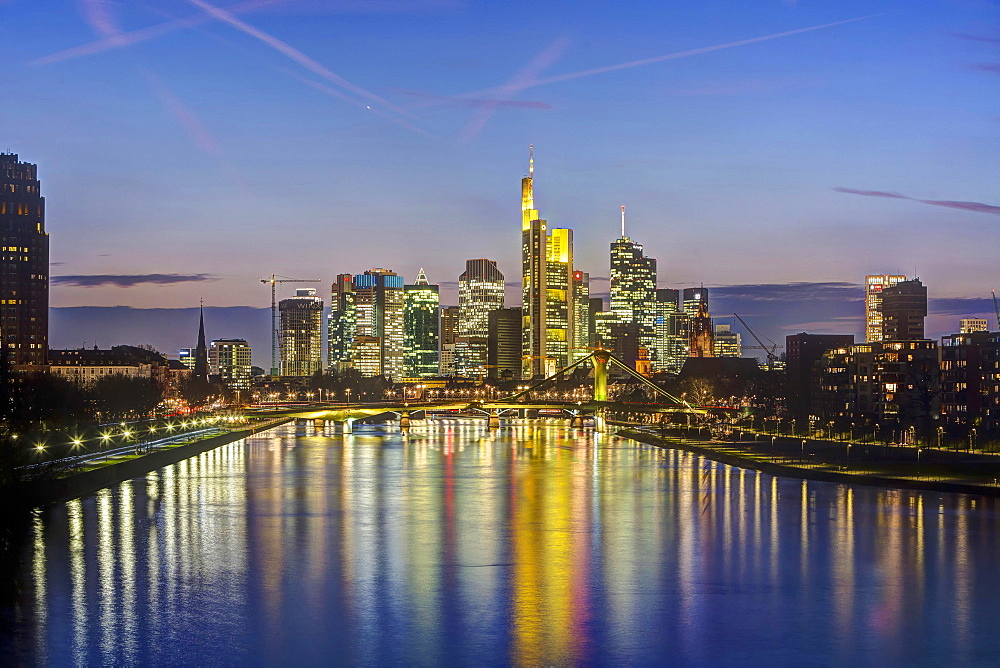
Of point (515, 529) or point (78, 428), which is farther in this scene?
point (78, 428)

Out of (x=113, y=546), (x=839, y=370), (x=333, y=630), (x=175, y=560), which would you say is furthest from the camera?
(x=839, y=370)

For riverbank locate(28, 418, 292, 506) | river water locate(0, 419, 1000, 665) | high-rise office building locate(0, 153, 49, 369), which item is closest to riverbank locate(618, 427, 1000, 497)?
river water locate(0, 419, 1000, 665)

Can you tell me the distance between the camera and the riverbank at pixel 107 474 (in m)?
49.4

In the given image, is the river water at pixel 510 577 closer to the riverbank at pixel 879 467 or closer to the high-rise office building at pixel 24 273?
the riverbank at pixel 879 467

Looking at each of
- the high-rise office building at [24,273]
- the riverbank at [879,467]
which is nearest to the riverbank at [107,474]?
the riverbank at [879,467]

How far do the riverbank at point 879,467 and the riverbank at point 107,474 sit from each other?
35742mm

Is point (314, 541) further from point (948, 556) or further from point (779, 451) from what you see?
point (779, 451)

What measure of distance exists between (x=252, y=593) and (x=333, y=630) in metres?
5.19

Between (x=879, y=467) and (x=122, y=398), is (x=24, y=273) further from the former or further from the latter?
(x=879, y=467)

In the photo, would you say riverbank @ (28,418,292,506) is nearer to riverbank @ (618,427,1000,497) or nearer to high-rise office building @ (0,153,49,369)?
riverbank @ (618,427,1000,497)

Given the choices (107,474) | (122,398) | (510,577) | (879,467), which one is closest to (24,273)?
(122,398)

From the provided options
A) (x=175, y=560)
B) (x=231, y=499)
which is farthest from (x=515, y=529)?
(x=231, y=499)

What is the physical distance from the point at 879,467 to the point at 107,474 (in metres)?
40.7

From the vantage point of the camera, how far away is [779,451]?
87.1m
